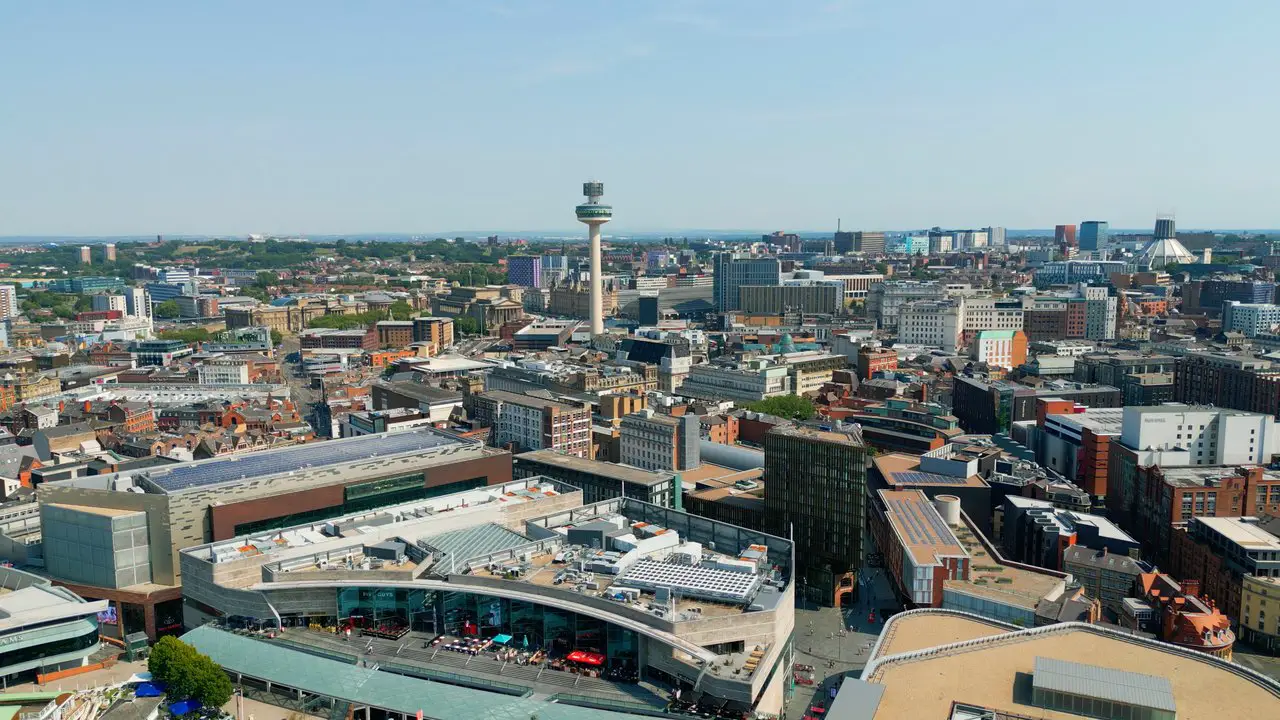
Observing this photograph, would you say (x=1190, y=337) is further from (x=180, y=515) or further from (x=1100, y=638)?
(x=180, y=515)

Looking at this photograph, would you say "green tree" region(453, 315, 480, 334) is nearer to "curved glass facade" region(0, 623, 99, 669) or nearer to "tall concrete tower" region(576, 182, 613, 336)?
"tall concrete tower" region(576, 182, 613, 336)

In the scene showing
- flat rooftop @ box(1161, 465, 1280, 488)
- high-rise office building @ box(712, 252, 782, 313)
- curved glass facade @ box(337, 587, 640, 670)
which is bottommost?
curved glass facade @ box(337, 587, 640, 670)

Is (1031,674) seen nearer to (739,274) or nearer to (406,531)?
(406,531)

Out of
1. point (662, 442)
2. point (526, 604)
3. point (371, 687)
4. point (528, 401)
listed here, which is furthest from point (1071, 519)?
point (528, 401)

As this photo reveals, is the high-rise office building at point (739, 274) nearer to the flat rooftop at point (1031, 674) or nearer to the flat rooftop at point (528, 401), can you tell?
the flat rooftop at point (528, 401)

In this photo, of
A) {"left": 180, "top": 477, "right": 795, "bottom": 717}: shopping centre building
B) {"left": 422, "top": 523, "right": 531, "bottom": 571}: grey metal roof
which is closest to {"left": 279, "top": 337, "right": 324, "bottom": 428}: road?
{"left": 422, "top": 523, "right": 531, "bottom": 571}: grey metal roof

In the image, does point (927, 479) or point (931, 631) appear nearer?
point (931, 631)
